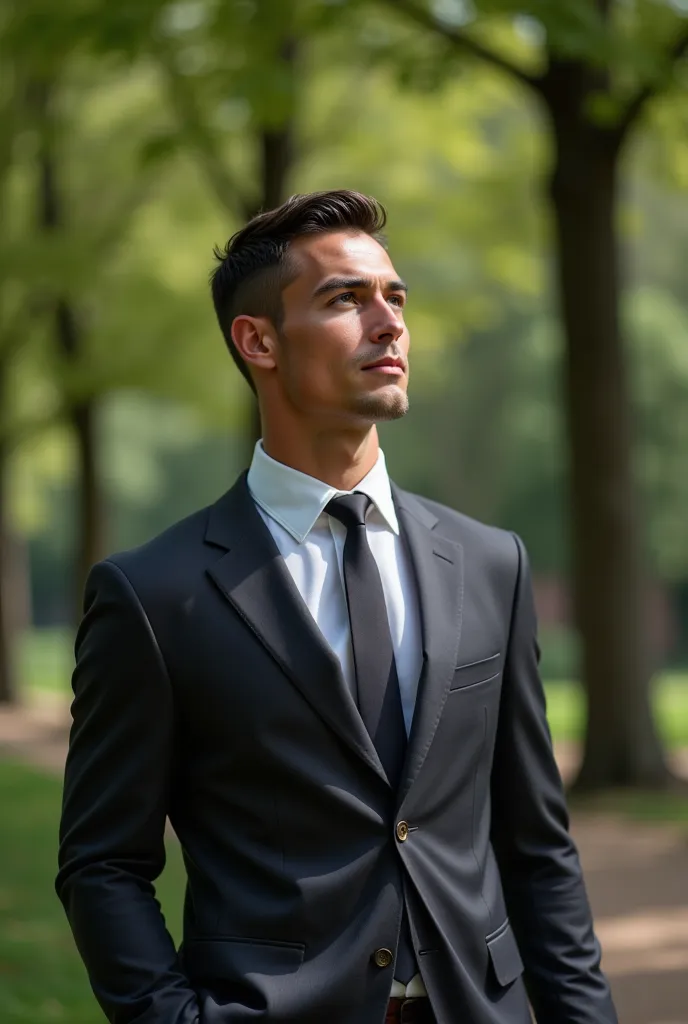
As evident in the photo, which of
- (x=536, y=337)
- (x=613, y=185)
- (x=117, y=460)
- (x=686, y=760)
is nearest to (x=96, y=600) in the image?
(x=613, y=185)

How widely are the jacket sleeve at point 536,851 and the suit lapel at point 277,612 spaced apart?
1.31ft

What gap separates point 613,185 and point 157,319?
7.61 m

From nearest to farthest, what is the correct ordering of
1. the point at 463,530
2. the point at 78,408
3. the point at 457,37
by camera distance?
the point at 463,530 < the point at 457,37 < the point at 78,408

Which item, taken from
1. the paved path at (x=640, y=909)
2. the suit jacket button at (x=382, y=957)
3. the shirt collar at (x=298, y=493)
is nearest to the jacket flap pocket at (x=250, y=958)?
the suit jacket button at (x=382, y=957)

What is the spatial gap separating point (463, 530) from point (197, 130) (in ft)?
28.0

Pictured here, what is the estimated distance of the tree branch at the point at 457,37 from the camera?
9.89 metres

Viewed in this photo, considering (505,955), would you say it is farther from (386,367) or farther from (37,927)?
(37,927)

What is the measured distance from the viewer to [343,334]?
8.54 feet

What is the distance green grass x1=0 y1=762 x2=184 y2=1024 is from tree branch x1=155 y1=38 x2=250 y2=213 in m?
4.87

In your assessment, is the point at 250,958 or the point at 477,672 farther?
the point at 477,672

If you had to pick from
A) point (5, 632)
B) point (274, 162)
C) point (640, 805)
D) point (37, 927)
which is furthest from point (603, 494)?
point (5, 632)

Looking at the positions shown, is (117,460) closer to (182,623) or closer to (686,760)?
(686,760)

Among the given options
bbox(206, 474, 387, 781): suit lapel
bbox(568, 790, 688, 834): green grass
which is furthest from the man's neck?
bbox(568, 790, 688, 834): green grass

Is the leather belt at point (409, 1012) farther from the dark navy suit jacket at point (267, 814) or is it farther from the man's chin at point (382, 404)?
the man's chin at point (382, 404)
